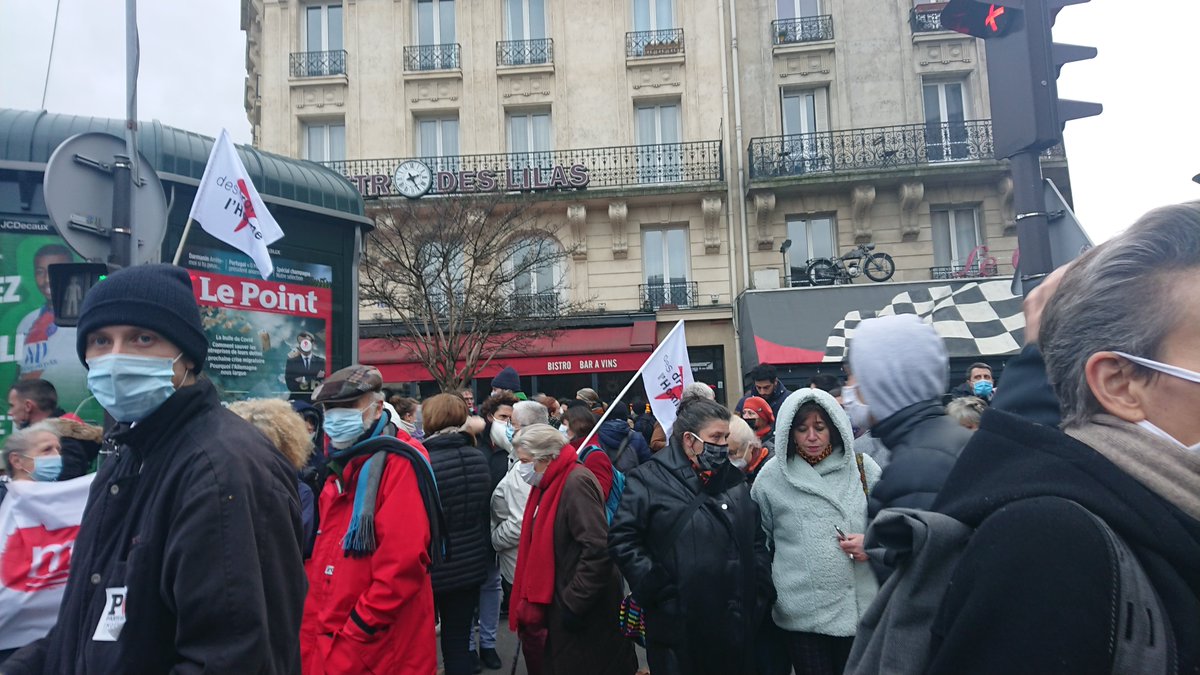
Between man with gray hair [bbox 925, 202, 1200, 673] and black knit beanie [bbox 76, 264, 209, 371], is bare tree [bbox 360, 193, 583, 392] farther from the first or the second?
man with gray hair [bbox 925, 202, 1200, 673]

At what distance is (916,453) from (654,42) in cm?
1850

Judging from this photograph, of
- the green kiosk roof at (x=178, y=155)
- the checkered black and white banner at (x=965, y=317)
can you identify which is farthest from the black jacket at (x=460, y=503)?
the checkered black and white banner at (x=965, y=317)

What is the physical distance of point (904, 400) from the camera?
2492 mm

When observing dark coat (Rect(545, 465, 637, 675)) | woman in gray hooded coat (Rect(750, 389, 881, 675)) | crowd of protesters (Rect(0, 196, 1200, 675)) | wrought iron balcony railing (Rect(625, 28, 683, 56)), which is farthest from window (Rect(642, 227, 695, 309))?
woman in gray hooded coat (Rect(750, 389, 881, 675))

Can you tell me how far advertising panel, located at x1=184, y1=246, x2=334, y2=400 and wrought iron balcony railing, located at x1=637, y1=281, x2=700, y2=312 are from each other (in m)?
11.3

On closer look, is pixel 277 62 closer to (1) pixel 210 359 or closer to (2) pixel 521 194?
(2) pixel 521 194

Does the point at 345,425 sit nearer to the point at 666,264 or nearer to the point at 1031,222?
the point at 1031,222

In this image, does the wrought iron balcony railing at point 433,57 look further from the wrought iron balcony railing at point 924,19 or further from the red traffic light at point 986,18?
the red traffic light at point 986,18

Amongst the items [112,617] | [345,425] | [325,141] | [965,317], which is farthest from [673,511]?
[325,141]

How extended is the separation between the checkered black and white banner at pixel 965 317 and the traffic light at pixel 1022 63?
11770 millimetres

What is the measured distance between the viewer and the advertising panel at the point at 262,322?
6.54 metres

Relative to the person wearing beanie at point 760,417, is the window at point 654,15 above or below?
above

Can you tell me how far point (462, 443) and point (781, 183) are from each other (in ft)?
48.6

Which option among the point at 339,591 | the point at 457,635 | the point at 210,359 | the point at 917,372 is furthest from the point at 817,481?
the point at 210,359
